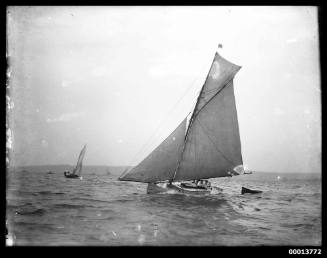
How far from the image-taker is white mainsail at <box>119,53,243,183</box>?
21.1 metres

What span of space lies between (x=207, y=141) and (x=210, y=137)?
0.43 m

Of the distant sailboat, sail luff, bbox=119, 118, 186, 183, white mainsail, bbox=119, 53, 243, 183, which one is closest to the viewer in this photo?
sail luff, bbox=119, 118, 186, 183

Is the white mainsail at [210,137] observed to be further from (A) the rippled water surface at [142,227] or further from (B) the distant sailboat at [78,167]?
(B) the distant sailboat at [78,167]

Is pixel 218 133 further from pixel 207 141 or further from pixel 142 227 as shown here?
pixel 142 227

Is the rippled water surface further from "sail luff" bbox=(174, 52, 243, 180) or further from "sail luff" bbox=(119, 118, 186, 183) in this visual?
"sail luff" bbox=(174, 52, 243, 180)

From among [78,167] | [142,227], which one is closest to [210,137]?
[142,227]

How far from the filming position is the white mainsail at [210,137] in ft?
69.3

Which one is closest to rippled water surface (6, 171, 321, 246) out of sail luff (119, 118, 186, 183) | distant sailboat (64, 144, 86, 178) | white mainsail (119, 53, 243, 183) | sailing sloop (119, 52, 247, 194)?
sail luff (119, 118, 186, 183)

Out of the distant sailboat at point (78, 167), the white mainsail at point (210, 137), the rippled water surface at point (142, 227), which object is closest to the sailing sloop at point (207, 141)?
the white mainsail at point (210, 137)

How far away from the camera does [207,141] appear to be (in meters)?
21.5

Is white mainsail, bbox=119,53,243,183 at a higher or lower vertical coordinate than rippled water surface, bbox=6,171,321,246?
higher

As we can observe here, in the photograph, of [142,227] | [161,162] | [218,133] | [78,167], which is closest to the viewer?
[142,227]
